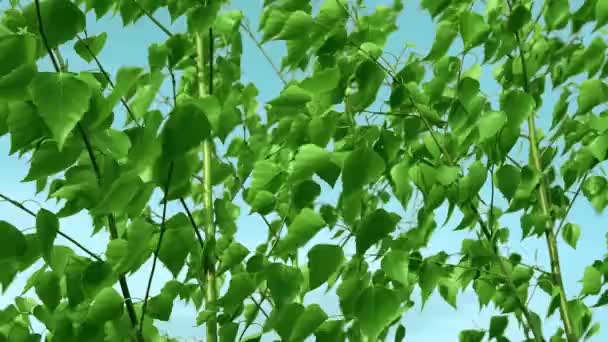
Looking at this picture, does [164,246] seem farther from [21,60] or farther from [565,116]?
[565,116]

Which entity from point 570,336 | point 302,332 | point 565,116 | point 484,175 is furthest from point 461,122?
point 565,116

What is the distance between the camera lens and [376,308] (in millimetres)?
1558

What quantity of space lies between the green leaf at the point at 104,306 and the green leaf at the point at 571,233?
1.78 meters

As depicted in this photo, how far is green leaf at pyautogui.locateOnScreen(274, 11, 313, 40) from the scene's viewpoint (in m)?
1.78

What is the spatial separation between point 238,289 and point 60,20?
2.29ft

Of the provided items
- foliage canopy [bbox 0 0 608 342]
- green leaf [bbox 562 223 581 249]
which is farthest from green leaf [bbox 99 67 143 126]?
green leaf [bbox 562 223 581 249]

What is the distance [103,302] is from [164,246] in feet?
0.56

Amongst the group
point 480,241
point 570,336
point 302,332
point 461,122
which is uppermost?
point 461,122

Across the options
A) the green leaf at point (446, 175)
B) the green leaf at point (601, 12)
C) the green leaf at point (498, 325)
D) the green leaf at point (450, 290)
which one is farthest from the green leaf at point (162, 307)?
the green leaf at point (601, 12)

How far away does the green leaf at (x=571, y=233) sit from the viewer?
2.77m

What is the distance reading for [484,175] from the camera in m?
2.03

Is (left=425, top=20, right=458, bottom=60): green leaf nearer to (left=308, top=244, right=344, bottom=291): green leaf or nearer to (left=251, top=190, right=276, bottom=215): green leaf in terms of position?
(left=251, top=190, right=276, bottom=215): green leaf

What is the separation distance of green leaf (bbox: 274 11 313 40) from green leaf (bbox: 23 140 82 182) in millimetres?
534

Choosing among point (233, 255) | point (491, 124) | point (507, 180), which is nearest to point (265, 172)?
point (233, 255)
